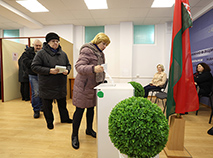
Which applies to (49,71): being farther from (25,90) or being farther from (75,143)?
(25,90)

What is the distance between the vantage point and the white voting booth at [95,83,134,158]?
133 cm

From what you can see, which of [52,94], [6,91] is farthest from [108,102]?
[6,91]

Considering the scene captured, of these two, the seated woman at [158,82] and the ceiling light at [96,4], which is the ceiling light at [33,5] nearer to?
the ceiling light at [96,4]

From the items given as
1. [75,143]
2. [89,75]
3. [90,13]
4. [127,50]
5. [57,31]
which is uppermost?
[90,13]

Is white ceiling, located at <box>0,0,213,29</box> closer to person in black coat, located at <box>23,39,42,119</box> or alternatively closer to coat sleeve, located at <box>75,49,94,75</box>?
person in black coat, located at <box>23,39,42,119</box>

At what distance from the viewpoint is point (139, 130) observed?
858 mm

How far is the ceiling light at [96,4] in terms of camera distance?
3.87 m

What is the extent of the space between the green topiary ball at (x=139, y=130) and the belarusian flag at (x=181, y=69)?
856 millimetres

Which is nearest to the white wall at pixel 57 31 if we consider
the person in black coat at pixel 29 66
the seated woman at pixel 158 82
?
the person in black coat at pixel 29 66

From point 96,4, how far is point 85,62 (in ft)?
10.2

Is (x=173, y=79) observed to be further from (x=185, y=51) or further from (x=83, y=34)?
(x=83, y=34)

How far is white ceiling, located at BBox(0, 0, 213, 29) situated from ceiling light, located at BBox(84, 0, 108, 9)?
12 cm

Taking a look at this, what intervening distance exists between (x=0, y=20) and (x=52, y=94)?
4.66m

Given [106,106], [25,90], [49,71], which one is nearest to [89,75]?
[106,106]
